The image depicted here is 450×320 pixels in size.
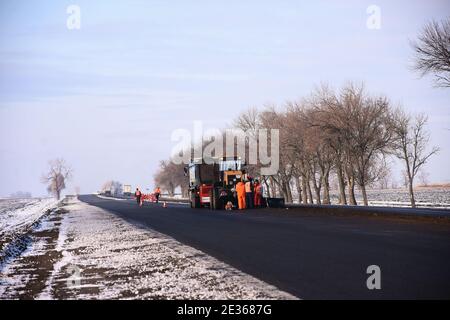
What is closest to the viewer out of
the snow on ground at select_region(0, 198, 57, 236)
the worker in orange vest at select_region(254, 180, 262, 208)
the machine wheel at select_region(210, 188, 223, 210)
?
the snow on ground at select_region(0, 198, 57, 236)

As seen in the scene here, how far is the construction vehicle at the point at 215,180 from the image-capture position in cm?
4306

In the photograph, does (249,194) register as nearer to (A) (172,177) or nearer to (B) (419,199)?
(B) (419,199)

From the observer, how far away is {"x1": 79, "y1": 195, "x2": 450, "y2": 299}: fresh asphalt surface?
32.2 feet

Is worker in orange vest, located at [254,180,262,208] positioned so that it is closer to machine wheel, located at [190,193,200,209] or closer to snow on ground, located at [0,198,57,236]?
machine wheel, located at [190,193,200,209]

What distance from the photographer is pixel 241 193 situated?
136ft

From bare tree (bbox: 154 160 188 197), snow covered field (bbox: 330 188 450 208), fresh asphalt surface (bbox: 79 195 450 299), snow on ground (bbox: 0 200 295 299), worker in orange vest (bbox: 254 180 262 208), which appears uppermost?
bare tree (bbox: 154 160 188 197)

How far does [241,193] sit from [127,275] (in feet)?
94.2

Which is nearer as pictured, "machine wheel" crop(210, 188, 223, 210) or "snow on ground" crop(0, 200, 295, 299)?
"snow on ground" crop(0, 200, 295, 299)

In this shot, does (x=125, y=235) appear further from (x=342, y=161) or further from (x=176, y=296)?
(x=342, y=161)

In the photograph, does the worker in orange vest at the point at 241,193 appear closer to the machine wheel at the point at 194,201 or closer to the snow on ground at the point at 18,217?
the machine wheel at the point at 194,201

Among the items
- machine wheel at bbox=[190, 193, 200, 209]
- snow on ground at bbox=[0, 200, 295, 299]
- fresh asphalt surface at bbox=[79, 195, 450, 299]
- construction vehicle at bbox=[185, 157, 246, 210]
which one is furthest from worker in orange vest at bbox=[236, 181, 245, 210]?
snow on ground at bbox=[0, 200, 295, 299]

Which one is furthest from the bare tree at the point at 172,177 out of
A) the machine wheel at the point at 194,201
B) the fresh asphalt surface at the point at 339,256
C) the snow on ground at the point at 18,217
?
the fresh asphalt surface at the point at 339,256

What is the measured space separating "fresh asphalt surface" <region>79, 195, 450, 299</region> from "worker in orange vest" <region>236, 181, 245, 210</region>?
1743cm
